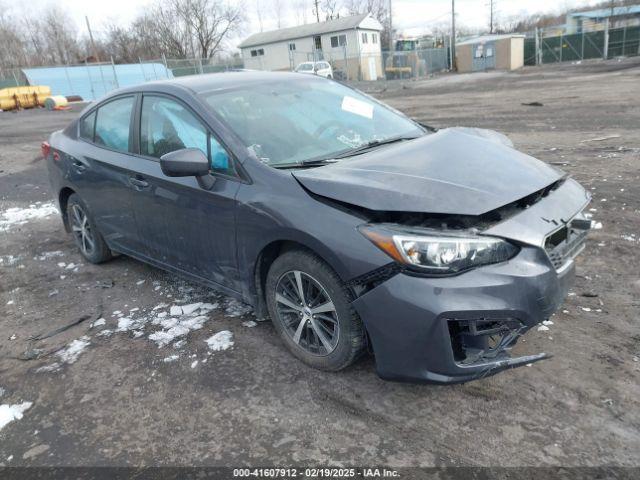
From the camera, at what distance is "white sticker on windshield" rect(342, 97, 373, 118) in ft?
13.1

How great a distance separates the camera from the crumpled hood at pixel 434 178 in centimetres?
264

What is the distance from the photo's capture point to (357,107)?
4.07 m

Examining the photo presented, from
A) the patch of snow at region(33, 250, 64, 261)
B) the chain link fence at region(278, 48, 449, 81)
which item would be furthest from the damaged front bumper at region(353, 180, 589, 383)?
the chain link fence at region(278, 48, 449, 81)

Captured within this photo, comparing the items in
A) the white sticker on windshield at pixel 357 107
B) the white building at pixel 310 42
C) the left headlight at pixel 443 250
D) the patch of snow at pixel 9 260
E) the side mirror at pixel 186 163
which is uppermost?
the white building at pixel 310 42

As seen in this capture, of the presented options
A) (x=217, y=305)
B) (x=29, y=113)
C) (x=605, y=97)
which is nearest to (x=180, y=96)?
(x=217, y=305)

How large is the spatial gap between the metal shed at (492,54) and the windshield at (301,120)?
43.6 m

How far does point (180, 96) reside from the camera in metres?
3.71

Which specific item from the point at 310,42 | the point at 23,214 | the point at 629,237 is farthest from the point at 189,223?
the point at 310,42

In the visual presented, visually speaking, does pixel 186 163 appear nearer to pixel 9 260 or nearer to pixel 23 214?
pixel 9 260

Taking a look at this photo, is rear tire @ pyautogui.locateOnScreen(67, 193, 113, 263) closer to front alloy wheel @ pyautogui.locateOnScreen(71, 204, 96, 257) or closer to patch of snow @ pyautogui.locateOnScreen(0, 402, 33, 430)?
front alloy wheel @ pyautogui.locateOnScreen(71, 204, 96, 257)

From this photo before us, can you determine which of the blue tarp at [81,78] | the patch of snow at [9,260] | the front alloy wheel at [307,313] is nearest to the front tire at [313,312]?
the front alloy wheel at [307,313]

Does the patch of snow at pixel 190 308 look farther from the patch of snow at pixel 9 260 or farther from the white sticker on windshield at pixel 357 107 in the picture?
the patch of snow at pixel 9 260

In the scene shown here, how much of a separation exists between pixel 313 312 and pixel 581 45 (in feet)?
157

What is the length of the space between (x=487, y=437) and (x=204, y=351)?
1.91 metres
